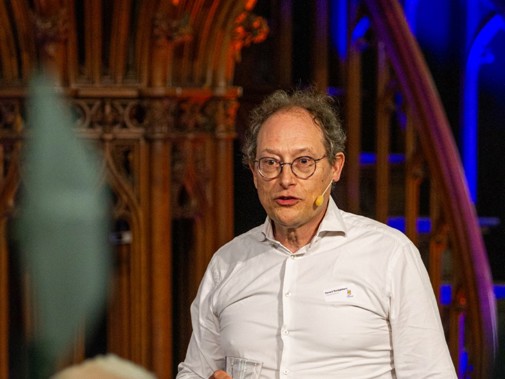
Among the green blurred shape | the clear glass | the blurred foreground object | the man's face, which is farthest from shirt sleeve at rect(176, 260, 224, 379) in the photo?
the green blurred shape

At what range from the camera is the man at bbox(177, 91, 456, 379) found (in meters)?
1.86

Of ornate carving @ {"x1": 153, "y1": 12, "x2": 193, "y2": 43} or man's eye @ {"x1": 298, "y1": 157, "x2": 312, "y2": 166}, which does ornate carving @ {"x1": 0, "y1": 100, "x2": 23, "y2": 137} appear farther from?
man's eye @ {"x1": 298, "y1": 157, "x2": 312, "y2": 166}

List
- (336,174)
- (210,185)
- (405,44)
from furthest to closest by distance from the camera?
(210,185) → (405,44) → (336,174)

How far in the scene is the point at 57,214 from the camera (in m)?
2.96

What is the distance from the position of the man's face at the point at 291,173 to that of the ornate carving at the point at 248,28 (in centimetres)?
120

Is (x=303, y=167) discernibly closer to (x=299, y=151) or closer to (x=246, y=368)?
(x=299, y=151)

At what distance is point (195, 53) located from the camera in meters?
3.14

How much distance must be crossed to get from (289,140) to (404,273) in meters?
0.34

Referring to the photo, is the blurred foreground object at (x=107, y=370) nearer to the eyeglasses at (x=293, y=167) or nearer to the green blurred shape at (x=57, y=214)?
the green blurred shape at (x=57, y=214)

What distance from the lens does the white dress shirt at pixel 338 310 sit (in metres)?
1.84

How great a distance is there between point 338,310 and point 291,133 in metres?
0.35

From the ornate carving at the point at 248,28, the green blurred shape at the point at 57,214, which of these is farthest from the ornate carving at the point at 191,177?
the ornate carving at the point at 248,28

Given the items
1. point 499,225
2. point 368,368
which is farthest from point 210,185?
point 499,225

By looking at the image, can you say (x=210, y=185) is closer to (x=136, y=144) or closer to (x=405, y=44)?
(x=136, y=144)
